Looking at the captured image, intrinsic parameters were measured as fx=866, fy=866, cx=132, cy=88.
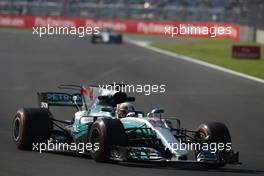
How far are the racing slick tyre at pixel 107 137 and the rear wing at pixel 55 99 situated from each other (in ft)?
9.06

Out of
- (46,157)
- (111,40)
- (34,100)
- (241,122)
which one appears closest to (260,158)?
(46,157)

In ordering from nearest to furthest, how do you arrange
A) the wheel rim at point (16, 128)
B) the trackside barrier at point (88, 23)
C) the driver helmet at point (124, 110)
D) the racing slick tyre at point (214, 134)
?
1. the racing slick tyre at point (214, 134)
2. the driver helmet at point (124, 110)
3. the wheel rim at point (16, 128)
4. the trackside barrier at point (88, 23)

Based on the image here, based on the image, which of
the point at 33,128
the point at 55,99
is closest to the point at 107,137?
the point at 33,128

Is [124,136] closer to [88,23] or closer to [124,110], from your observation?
[124,110]

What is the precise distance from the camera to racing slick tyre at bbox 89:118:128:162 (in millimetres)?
11320

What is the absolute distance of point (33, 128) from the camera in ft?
41.4

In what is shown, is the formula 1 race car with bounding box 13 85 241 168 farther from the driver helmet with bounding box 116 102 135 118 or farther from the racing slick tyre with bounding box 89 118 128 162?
the driver helmet with bounding box 116 102 135 118

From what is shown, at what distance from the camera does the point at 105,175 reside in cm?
1049

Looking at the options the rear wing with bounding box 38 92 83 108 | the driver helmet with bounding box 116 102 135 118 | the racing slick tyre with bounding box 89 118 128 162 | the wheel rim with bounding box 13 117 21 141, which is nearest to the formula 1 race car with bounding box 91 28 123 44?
the rear wing with bounding box 38 92 83 108

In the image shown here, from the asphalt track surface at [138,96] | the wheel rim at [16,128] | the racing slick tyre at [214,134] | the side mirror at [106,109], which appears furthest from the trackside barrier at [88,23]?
the racing slick tyre at [214,134]

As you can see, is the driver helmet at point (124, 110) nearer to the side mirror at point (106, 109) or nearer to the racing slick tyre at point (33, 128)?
the side mirror at point (106, 109)

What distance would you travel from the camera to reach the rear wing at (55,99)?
46.7ft

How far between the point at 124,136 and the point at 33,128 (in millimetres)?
1767

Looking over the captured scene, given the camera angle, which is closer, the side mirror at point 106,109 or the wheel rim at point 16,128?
the side mirror at point 106,109
